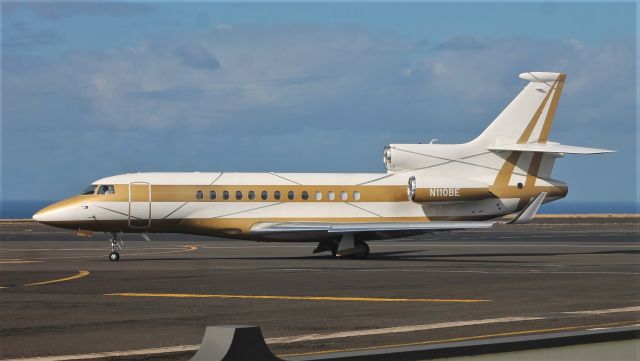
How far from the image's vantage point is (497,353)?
795 cm

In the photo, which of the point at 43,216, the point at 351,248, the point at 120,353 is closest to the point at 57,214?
the point at 43,216

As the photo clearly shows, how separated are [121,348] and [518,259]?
27.1 m

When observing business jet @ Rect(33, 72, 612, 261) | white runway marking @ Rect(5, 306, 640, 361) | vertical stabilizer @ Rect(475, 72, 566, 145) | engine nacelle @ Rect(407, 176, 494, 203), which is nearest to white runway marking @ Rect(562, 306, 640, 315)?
white runway marking @ Rect(5, 306, 640, 361)

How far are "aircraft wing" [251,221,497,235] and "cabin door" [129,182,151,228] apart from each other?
416 centimetres

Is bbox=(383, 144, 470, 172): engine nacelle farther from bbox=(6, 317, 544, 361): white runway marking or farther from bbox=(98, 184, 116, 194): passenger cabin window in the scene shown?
bbox=(6, 317, 544, 361): white runway marking

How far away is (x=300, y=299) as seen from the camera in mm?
23328

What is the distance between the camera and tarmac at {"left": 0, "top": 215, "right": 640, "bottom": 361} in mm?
16391

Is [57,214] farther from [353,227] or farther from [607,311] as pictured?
[607,311]

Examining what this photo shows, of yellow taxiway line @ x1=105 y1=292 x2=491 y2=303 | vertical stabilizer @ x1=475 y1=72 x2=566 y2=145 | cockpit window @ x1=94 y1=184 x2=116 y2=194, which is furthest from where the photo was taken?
vertical stabilizer @ x1=475 y1=72 x2=566 y2=145

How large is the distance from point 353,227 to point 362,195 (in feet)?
8.29

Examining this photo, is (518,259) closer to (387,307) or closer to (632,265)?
(632,265)

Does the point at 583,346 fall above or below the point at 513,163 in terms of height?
below

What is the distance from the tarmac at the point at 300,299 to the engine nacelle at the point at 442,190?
2.43 meters

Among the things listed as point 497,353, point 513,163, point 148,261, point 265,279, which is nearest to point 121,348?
point 497,353
